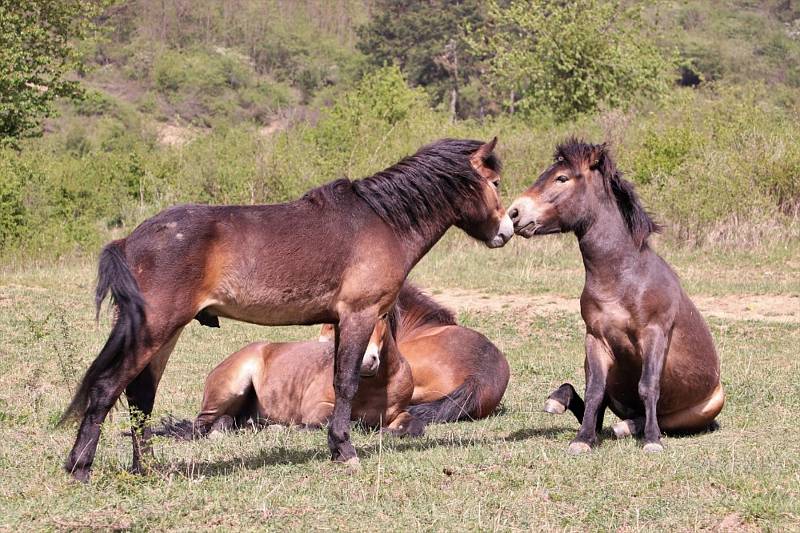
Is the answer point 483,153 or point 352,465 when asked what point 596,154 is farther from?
point 352,465

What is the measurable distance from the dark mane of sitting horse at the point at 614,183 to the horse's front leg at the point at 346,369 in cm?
211

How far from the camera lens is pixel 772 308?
13.9 m

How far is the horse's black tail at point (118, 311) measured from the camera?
17.6 ft

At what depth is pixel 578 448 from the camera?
6.56 metres

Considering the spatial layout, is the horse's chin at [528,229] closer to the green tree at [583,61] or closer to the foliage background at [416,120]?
the foliage background at [416,120]

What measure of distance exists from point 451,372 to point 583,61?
1079 inches

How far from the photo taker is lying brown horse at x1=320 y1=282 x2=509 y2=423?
8.35m

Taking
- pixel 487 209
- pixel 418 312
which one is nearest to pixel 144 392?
pixel 487 209

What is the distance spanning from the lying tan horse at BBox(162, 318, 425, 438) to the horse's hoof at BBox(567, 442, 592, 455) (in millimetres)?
1455

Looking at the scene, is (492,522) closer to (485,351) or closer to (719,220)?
(485,351)

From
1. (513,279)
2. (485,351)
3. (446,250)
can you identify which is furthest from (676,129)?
(485,351)

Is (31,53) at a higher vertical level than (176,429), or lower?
higher

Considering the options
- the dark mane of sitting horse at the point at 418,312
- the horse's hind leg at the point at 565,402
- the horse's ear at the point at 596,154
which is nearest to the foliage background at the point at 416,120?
the dark mane of sitting horse at the point at 418,312

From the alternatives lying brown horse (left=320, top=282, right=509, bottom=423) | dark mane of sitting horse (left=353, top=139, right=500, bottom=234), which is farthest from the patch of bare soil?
dark mane of sitting horse (left=353, top=139, right=500, bottom=234)
